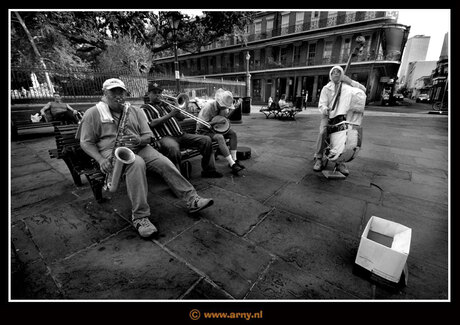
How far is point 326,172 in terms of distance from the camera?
3.98 metres

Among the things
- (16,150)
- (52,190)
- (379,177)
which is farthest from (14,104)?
(379,177)

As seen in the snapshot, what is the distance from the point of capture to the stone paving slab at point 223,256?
5.60 ft

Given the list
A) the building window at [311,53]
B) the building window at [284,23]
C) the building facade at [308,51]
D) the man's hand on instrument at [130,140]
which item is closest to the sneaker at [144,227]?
the man's hand on instrument at [130,140]

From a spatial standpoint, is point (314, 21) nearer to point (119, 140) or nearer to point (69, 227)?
point (119, 140)

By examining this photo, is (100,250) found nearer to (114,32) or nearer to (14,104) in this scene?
(14,104)

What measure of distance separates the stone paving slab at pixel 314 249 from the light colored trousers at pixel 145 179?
1.00m

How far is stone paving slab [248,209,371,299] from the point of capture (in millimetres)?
1693

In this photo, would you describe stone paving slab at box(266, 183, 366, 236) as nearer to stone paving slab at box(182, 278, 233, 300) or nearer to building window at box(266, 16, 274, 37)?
stone paving slab at box(182, 278, 233, 300)

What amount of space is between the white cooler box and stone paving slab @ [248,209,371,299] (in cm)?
17

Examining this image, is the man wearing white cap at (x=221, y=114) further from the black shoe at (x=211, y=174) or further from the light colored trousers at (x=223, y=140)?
the black shoe at (x=211, y=174)

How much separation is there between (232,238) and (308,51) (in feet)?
97.2

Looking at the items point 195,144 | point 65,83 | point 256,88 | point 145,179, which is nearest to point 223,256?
point 145,179

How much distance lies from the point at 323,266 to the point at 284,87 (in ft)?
100

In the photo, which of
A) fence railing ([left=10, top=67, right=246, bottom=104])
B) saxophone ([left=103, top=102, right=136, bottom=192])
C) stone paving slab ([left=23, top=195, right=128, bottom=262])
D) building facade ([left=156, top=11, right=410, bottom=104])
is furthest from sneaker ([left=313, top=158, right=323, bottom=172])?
building facade ([left=156, top=11, right=410, bottom=104])
